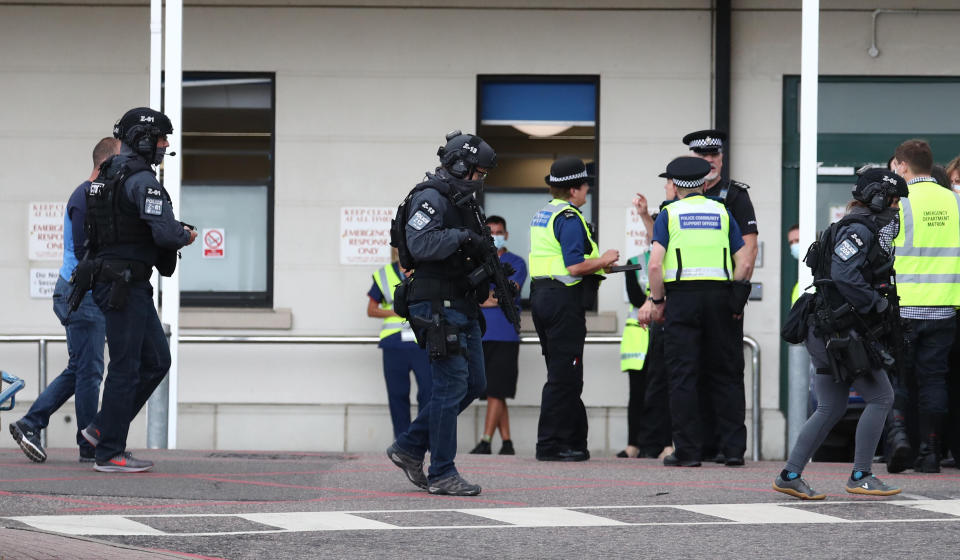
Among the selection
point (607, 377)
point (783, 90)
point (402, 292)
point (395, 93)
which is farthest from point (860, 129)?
point (402, 292)

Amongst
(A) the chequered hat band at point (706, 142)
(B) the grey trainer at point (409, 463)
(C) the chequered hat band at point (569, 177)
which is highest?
(A) the chequered hat band at point (706, 142)

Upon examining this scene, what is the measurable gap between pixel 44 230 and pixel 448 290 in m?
6.85

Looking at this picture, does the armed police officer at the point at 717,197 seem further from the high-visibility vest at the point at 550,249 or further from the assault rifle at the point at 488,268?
the assault rifle at the point at 488,268

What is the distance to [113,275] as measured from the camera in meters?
8.45

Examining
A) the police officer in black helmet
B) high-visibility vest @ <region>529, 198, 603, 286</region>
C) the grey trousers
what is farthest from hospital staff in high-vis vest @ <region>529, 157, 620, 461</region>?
the grey trousers

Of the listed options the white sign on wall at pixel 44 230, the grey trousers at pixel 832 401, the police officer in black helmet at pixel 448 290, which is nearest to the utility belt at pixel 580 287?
the police officer in black helmet at pixel 448 290

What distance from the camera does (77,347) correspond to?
9.42 metres

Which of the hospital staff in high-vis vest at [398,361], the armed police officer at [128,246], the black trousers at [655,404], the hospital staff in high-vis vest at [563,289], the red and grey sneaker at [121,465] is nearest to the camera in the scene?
the armed police officer at [128,246]

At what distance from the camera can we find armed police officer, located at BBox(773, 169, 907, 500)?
7.75 m

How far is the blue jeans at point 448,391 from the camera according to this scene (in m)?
7.80

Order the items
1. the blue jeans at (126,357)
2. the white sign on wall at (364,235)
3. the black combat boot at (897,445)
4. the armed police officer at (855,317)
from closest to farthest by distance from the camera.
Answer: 1. the armed police officer at (855,317)
2. the blue jeans at (126,357)
3. the black combat boot at (897,445)
4. the white sign on wall at (364,235)

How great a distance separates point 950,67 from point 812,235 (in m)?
3.48

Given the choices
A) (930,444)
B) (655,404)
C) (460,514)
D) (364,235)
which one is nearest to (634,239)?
(364,235)

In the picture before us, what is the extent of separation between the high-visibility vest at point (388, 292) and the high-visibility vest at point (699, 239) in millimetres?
3498
